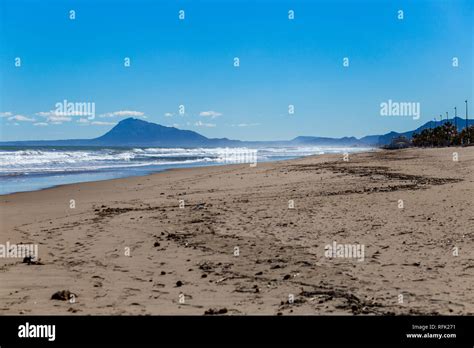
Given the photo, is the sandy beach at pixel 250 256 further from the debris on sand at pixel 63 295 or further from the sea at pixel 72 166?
the sea at pixel 72 166

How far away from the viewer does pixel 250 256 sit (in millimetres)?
7609

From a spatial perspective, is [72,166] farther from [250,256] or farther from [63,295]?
[63,295]

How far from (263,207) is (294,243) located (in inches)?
166

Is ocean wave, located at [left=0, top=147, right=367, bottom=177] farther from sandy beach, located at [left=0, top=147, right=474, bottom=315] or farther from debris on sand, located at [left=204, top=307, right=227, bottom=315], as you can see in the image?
debris on sand, located at [left=204, top=307, right=227, bottom=315]

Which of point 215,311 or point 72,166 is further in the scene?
point 72,166

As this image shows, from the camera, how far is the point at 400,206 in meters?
11.5

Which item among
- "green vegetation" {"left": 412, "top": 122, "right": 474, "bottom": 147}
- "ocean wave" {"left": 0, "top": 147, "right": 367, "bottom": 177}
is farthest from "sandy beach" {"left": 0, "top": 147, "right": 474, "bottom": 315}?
"green vegetation" {"left": 412, "top": 122, "right": 474, "bottom": 147}

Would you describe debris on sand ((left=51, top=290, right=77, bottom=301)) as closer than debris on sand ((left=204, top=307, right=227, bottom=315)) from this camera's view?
No

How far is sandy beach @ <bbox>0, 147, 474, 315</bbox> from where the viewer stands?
5.39 meters

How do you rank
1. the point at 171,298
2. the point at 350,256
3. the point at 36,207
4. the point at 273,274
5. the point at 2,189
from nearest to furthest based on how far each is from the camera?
the point at 171,298
the point at 273,274
the point at 350,256
the point at 36,207
the point at 2,189

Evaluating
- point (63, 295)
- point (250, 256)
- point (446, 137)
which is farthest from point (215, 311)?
point (446, 137)

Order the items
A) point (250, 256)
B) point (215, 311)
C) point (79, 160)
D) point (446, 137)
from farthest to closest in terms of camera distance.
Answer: point (446, 137), point (79, 160), point (250, 256), point (215, 311)
